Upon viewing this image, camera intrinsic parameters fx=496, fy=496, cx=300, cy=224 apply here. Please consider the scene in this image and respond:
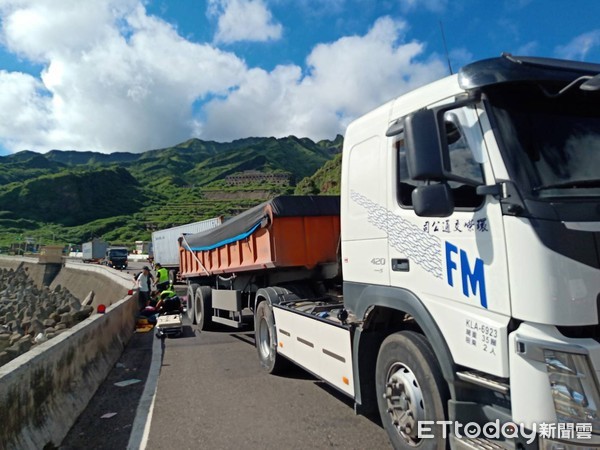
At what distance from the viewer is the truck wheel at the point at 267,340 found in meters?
6.71

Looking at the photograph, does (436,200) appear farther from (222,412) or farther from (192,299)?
(192,299)

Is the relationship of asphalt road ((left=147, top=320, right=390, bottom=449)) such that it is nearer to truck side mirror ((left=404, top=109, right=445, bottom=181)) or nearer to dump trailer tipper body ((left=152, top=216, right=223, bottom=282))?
truck side mirror ((left=404, top=109, right=445, bottom=181))

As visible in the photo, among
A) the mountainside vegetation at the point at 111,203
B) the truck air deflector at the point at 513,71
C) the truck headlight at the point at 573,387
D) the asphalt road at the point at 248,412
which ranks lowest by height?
the asphalt road at the point at 248,412

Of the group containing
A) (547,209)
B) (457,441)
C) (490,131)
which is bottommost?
(457,441)

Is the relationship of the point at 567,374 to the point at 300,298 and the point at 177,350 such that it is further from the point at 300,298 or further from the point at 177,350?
the point at 177,350

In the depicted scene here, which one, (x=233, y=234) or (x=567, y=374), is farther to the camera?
(x=233, y=234)

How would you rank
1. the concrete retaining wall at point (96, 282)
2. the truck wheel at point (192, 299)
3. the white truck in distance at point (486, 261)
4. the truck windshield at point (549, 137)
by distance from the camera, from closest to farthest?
the white truck in distance at point (486, 261)
the truck windshield at point (549, 137)
the truck wheel at point (192, 299)
the concrete retaining wall at point (96, 282)

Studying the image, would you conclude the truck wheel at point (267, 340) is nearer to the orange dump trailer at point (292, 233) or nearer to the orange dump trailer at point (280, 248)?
the orange dump trailer at point (280, 248)

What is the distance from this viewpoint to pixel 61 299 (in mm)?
23719

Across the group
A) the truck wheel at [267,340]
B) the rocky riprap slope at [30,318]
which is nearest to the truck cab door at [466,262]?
the truck wheel at [267,340]

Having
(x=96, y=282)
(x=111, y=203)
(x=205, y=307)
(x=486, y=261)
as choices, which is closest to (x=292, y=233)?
(x=486, y=261)

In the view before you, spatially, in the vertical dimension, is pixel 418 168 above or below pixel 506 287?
above

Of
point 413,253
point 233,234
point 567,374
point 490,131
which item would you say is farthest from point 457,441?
point 233,234

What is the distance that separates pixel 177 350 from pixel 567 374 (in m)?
7.49
